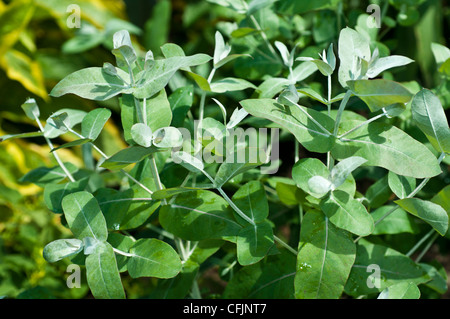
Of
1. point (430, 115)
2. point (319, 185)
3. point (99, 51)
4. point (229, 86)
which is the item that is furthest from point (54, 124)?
point (99, 51)

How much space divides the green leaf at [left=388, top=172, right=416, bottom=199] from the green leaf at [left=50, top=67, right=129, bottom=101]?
1.25 ft

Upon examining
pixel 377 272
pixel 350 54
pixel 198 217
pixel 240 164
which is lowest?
pixel 377 272

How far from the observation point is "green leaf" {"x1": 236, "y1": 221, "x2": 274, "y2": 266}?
560 mm

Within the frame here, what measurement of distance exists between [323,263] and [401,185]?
6.6 inches

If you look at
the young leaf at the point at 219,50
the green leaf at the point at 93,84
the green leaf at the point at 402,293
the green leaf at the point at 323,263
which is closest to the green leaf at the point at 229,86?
the young leaf at the point at 219,50

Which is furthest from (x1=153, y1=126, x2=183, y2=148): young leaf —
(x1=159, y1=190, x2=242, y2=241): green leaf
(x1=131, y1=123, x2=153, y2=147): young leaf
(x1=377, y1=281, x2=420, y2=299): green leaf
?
(x1=377, y1=281, x2=420, y2=299): green leaf

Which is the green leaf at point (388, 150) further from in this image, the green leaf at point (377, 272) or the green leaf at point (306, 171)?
the green leaf at point (377, 272)

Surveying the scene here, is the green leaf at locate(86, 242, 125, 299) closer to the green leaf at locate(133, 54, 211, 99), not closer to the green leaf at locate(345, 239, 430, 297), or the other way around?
the green leaf at locate(133, 54, 211, 99)

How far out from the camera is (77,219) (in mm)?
567

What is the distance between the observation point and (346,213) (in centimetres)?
53

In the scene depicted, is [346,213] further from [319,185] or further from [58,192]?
[58,192]

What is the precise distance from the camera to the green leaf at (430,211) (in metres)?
0.52

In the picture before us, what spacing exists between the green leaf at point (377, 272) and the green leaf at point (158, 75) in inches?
15.1

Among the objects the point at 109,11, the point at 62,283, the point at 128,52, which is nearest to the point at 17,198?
the point at 62,283
